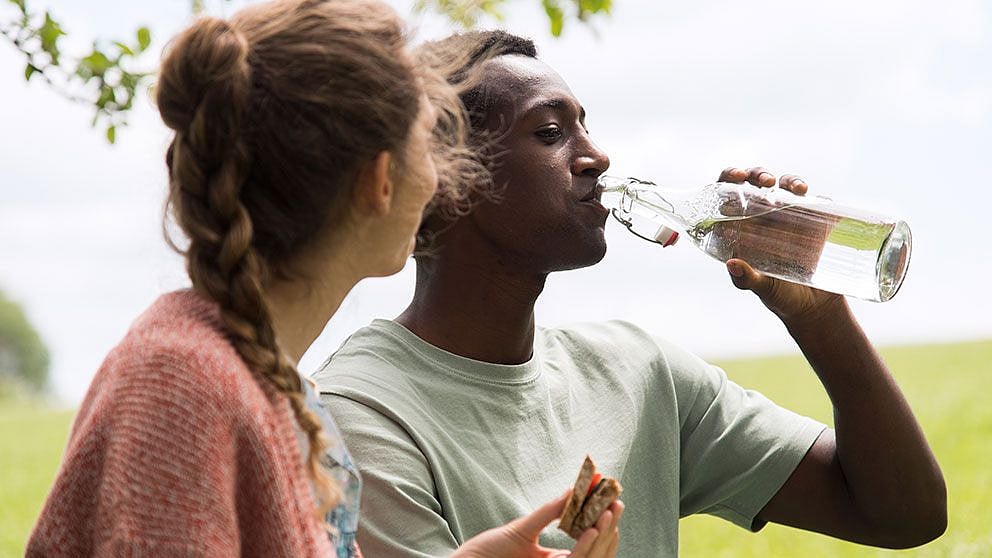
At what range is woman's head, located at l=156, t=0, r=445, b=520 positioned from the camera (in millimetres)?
1232

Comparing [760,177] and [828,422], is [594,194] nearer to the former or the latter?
[760,177]

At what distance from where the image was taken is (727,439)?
2217mm

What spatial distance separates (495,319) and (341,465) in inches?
27.0

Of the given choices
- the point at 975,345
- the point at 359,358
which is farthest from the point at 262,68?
the point at 975,345

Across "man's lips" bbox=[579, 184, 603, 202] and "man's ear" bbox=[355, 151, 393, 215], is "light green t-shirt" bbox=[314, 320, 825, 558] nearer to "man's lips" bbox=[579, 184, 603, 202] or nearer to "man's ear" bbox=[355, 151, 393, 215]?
"man's lips" bbox=[579, 184, 603, 202]

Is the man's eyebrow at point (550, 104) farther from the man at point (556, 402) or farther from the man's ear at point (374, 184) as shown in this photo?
the man's ear at point (374, 184)

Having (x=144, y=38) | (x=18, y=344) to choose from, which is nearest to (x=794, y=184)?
(x=144, y=38)

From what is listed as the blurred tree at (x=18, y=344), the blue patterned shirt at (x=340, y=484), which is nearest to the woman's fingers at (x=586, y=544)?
the blue patterned shirt at (x=340, y=484)

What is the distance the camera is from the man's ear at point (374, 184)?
1.33 meters

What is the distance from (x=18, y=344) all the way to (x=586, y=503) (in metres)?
24.1

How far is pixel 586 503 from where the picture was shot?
1.45 m

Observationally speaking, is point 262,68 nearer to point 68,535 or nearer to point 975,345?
point 68,535

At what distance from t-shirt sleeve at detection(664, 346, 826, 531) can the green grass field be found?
2933mm

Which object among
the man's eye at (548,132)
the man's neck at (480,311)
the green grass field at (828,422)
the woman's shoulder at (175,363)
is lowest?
the green grass field at (828,422)
